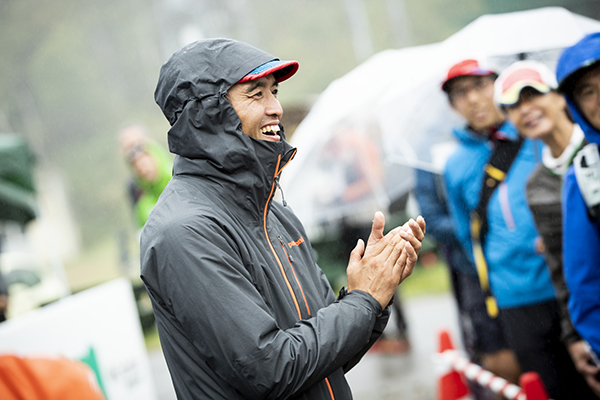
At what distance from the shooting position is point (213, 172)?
6.64 feet

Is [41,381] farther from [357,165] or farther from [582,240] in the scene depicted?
[357,165]

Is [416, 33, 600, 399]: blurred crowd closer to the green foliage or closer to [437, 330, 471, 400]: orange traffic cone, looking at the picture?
[437, 330, 471, 400]: orange traffic cone

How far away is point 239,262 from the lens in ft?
6.10

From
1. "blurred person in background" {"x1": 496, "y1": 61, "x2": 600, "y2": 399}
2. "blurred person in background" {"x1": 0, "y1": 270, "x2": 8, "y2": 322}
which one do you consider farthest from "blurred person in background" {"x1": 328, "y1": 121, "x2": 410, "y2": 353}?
"blurred person in background" {"x1": 0, "y1": 270, "x2": 8, "y2": 322}

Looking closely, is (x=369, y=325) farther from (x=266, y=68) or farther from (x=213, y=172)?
(x=266, y=68)

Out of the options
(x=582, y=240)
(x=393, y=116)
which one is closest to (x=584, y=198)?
(x=582, y=240)

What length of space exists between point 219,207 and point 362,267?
1.72ft

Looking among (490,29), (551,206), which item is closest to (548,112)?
(551,206)

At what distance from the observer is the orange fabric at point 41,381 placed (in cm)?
128

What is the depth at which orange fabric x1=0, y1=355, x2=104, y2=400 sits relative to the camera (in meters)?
1.28

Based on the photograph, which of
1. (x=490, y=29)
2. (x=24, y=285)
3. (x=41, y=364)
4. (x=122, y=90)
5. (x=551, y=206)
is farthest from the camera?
(x=122, y=90)

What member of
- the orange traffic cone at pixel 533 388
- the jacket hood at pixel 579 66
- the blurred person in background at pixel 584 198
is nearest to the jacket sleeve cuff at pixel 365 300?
the blurred person in background at pixel 584 198

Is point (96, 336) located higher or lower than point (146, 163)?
lower

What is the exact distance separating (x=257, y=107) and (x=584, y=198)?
65.8 inches
